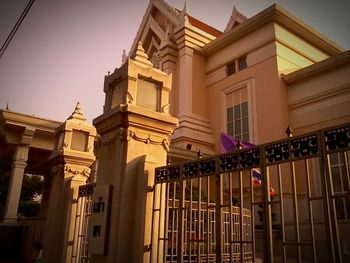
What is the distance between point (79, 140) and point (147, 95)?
315cm

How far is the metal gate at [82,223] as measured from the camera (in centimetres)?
598

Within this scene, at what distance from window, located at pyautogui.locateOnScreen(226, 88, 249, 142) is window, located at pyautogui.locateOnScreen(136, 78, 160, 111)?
10.4 m

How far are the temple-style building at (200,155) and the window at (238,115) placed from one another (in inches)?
2.7

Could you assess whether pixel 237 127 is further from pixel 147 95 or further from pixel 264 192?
pixel 264 192

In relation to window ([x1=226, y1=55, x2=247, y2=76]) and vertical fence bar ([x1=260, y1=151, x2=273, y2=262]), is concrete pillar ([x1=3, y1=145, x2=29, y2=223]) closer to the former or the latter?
window ([x1=226, y1=55, x2=247, y2=76])

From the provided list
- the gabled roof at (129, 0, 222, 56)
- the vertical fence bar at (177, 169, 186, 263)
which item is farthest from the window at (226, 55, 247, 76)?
the vertical fence bar at (177, 169, 186, 263)

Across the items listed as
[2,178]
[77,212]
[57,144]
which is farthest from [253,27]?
[2,178]

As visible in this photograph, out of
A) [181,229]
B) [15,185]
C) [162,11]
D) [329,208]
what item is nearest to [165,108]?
[181,229]

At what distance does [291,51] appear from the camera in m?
15.5

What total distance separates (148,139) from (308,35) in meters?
13.9

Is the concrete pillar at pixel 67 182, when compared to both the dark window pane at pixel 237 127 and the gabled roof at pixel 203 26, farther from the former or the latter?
the gabled roof at pixel 203 26

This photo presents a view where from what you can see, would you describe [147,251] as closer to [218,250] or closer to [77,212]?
[218,250]

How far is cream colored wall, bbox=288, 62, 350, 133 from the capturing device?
39.5 ft

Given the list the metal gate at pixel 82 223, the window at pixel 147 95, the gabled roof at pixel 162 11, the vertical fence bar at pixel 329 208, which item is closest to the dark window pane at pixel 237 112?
the gabled roof at pixel 162 11
